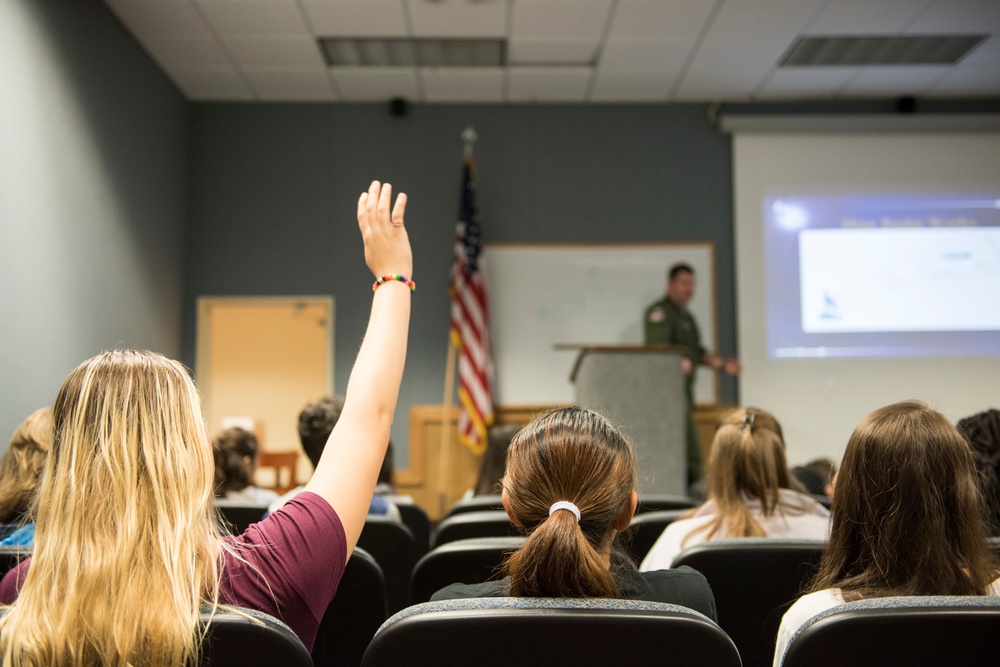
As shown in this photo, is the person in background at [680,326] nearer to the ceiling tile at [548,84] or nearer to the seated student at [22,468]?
the ceiling tile at [548,84]

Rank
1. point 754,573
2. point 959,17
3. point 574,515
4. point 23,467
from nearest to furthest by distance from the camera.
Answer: point 574,515, point 754,573, point 23,467, point 959,17

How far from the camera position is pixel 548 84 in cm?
605

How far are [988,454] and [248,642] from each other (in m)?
1.81

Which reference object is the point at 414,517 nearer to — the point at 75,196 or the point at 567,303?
the point at 75,196

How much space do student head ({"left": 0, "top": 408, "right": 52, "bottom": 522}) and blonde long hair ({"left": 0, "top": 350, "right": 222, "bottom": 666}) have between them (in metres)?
1.13

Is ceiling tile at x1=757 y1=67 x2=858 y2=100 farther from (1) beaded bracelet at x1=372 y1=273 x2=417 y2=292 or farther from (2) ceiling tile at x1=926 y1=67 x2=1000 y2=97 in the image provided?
(1) beaded bracelet at x1=372 y1=273 x2=417 y2=292

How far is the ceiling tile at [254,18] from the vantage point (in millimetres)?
4824

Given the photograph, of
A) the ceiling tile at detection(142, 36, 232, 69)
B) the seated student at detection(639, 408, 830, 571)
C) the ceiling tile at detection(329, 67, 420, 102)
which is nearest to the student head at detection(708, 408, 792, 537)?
the seated student at detection(639, 408, 830, 571)

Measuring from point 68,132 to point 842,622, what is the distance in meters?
4.55

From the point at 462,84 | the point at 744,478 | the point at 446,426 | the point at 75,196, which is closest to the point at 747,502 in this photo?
the point at 744,478

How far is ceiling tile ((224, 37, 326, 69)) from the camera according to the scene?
5312mm

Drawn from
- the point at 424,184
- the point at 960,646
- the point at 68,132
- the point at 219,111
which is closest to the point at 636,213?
the point at 424,184

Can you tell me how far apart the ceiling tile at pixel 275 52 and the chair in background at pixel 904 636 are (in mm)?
5106

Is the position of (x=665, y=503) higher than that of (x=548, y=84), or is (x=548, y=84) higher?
(x=548, y=84)
